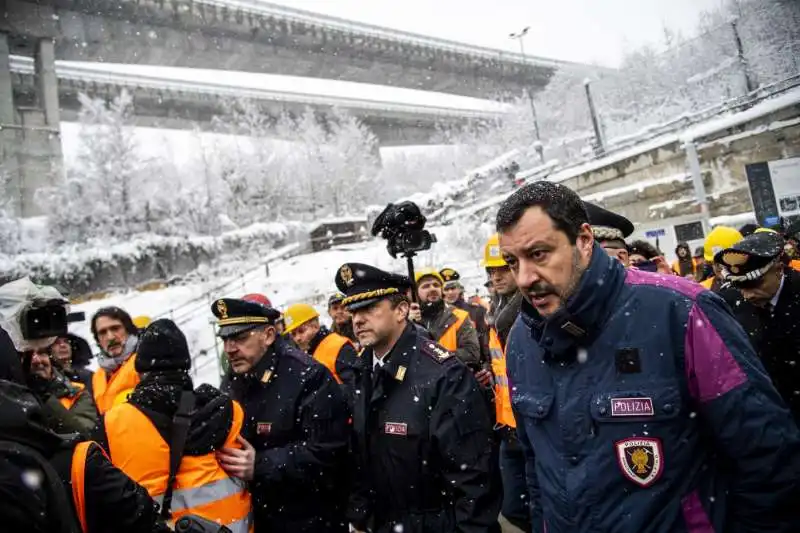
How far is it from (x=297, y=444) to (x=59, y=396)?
6.14 ft

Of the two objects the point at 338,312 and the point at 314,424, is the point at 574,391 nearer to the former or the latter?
the point at 314,424

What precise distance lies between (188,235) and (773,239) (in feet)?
86.0

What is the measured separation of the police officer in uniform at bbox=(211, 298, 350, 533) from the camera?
276 cm

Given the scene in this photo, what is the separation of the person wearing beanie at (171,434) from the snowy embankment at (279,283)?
519 inches

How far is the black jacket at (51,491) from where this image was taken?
1234 millimetres

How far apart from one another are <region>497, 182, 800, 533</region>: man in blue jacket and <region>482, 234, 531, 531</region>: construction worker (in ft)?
4.20

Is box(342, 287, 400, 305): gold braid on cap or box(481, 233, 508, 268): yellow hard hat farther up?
box(481, 233, 508, 268): yellow hard hat

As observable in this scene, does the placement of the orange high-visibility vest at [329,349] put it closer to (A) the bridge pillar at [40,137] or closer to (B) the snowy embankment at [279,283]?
(B) the snowy embankment at [279,283]

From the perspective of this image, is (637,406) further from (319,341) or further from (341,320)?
(341,320)

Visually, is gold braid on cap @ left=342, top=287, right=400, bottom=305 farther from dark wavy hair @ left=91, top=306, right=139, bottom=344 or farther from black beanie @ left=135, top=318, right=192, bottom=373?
dark wavy hair @ left=91, top=306, right=139, bottom=344

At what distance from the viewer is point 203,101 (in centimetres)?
3747

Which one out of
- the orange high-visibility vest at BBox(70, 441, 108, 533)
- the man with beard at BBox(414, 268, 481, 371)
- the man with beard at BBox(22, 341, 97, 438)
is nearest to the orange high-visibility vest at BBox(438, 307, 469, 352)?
the man with beard at BBox(414, 268, 481, 371)

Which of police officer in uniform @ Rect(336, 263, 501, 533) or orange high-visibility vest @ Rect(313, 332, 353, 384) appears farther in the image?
orange high-visibility vest @ Rect(313, 332, 353, 384)

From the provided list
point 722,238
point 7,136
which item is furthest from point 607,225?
point 7,136
